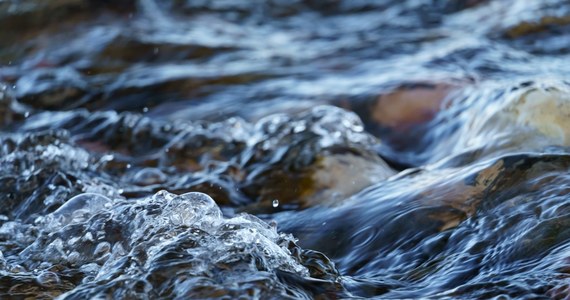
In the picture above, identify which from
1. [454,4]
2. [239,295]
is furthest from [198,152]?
[454,4]

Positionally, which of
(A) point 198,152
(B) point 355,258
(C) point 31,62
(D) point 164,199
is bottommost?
(C) point 31,62

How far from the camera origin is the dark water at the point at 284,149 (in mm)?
2299

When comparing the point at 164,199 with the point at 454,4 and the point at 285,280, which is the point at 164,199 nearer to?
the point at 285,280

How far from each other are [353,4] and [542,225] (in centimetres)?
445

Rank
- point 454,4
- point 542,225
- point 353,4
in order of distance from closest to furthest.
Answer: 1. point 542,225
2. point 454,4
3. point 353,4

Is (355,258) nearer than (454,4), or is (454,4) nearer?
(355,258)

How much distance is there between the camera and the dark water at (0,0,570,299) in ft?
7.54

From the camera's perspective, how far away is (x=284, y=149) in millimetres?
3756

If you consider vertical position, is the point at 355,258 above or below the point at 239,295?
below

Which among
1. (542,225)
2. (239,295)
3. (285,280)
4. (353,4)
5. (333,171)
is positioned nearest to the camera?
(239,295)

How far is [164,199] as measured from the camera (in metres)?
2.50

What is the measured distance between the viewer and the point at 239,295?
6.60 feet

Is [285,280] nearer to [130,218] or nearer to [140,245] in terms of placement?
[140,245]

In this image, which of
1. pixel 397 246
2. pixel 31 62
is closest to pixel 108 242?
pixel 397 246
